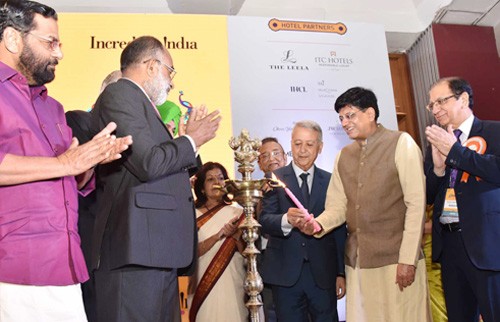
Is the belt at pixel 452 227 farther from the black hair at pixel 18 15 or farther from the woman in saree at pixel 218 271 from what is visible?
the black hair at pixel 18 15

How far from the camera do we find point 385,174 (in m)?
2.68

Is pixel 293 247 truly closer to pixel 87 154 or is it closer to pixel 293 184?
pixel 293 184

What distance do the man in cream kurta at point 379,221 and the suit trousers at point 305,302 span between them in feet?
0.33

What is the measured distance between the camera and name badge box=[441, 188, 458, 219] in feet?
8.62

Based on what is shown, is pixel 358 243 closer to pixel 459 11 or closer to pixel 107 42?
pixel 107 42

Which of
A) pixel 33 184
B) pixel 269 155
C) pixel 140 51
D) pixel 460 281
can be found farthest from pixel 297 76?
pixel 33 184

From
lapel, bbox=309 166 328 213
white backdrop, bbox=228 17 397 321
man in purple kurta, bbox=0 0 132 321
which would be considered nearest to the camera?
man in purple kurta, bbox=0 0 132 321

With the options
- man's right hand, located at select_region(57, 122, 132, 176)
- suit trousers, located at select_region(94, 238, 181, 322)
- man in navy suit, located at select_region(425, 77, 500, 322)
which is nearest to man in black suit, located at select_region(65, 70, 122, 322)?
suit trousers, located at select_region(94, 238, 181, 322)

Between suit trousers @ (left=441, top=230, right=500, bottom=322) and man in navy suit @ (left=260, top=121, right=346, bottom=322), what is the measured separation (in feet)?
1.82

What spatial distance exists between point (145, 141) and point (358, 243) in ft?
4.40

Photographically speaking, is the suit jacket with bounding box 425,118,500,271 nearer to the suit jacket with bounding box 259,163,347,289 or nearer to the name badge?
the name badge

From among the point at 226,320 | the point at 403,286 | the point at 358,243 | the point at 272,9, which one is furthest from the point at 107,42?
the point at 403,286

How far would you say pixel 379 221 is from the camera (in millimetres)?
2637

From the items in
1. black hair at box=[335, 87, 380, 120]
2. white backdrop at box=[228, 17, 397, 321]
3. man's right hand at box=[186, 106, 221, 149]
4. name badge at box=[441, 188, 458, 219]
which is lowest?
name badge at box=[441, 188, 458, 219]
